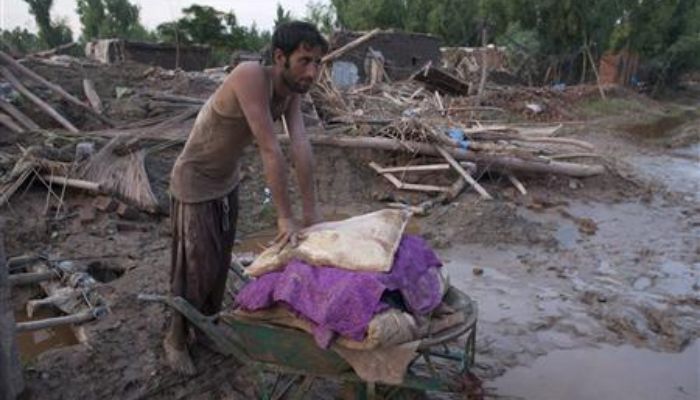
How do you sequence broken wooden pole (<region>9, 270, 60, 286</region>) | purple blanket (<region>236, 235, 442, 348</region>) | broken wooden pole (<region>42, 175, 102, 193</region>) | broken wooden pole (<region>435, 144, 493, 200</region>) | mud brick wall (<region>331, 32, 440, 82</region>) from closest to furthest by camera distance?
purple blanket (<region>236, 235, 442, 348</region>) → broken wooden pole (<region>9, 270, 60, 286</region>) → broken wooden pole (<region>42, 175, 102, 193</region>) → broken wooden pole (<region>435, 144, 493, 200</region>) → mud brick wall (<region>331, 32, 440, 82</region>)

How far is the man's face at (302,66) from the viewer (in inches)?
115

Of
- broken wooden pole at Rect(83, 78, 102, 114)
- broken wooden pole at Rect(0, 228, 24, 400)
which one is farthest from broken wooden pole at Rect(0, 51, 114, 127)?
broken wooden pole at Rect(0, 228, 24, 400)

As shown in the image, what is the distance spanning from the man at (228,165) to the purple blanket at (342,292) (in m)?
0.23

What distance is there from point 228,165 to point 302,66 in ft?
2.96

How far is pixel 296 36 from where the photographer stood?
288cm

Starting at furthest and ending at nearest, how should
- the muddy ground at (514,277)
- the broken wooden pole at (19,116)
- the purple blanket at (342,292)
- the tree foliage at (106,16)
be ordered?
the tree foliage at (106,16) → the broken wooden pole at (19,116) → the muddy ground at (514,277) → the purple blanket at (342,292)

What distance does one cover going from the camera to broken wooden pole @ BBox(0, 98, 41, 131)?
28.2 ft

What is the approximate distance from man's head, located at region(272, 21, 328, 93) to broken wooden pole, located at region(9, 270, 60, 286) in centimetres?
320

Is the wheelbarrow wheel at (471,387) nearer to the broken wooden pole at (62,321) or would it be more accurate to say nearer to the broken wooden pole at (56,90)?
the broken wooden pole at (62,321)

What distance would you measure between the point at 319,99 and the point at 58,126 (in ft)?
13.5

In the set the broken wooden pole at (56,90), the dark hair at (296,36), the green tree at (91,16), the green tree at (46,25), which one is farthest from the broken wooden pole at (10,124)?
the green tree at (91,16)

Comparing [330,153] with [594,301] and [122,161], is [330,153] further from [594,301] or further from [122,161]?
[594,301]

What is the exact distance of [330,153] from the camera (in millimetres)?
9359

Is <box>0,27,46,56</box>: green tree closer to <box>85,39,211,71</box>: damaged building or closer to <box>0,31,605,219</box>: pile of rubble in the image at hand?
<box>85,39,211,71</box>: damaged building
